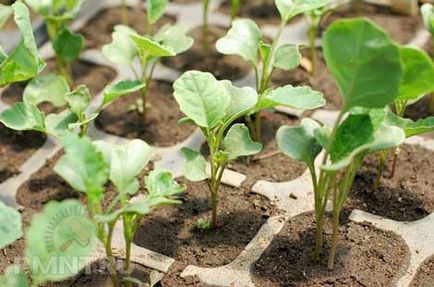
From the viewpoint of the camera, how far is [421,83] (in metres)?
0.92

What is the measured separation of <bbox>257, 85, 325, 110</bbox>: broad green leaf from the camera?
100 centimetres

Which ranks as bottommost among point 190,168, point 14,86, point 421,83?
point 14,86

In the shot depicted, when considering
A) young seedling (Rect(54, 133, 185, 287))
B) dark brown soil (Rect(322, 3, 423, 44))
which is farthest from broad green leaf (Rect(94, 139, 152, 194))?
dark brown soil (Rect(322, 3, 423, 44))

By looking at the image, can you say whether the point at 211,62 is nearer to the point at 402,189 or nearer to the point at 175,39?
the point at 175,39

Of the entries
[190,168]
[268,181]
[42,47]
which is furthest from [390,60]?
[42,47]

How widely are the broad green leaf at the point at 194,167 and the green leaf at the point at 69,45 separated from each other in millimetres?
431

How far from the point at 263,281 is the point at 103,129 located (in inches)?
19.1

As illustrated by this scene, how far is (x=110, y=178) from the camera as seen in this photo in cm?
95

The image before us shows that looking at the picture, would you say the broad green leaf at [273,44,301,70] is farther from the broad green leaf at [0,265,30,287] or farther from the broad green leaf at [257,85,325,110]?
the broad green leaf at [0,265,30,287]

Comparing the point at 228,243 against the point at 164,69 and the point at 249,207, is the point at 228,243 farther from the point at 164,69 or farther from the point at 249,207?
the point at 164,69

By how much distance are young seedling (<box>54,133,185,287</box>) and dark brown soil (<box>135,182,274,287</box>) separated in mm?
87

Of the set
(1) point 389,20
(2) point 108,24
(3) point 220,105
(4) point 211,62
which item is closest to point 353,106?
(3) point 220,105

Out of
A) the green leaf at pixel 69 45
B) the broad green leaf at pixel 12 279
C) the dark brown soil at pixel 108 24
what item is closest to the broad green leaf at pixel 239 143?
the broad green leaf at pixel 12 279

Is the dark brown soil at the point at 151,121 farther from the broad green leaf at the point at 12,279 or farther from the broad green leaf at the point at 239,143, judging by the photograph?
the broad green leaf at the point at 12,279
